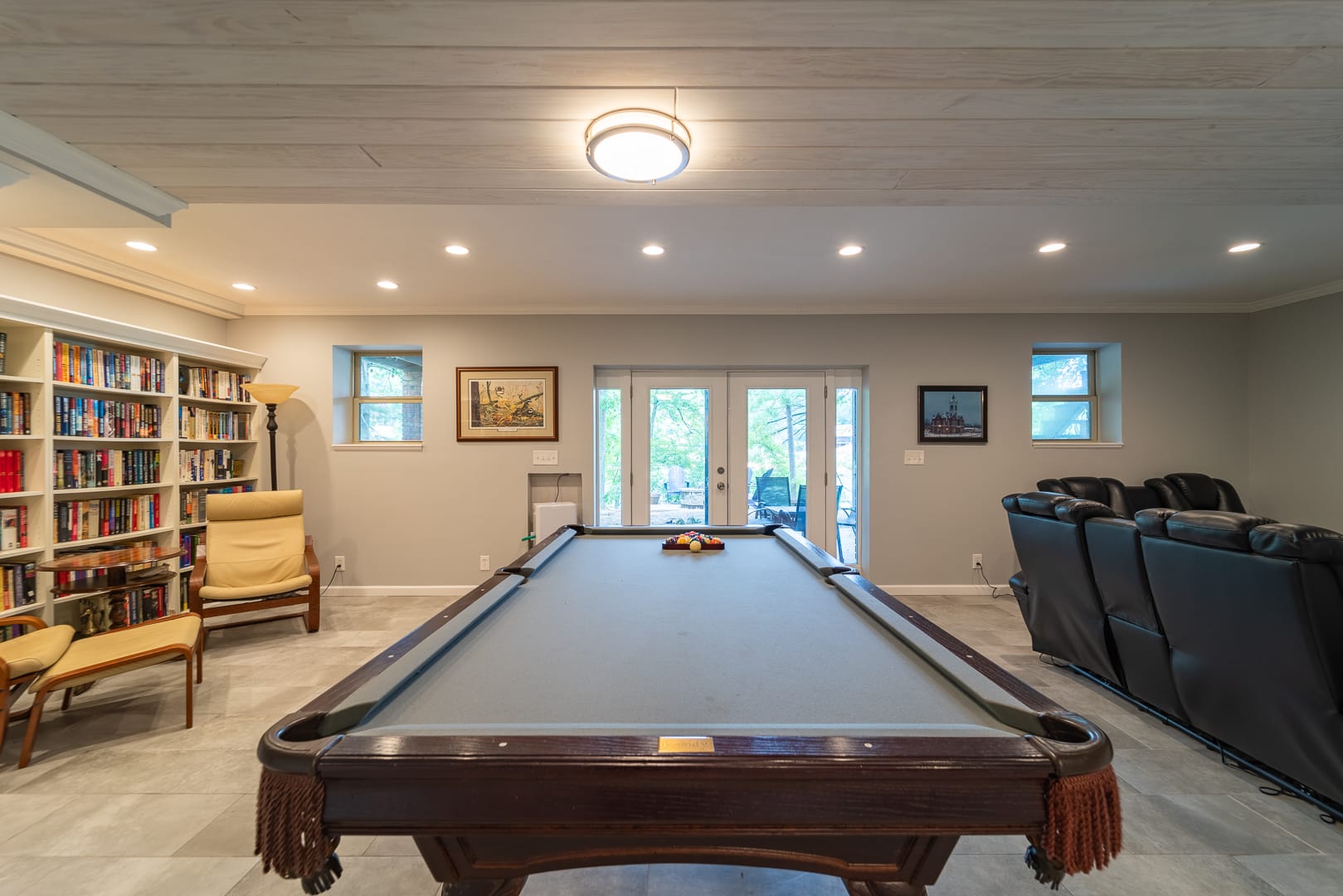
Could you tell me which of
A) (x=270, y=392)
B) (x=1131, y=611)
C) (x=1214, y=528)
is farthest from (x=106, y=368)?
(x=1131, y=611)

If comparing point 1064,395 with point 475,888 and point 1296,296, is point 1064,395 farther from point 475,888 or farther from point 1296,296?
point 475,888

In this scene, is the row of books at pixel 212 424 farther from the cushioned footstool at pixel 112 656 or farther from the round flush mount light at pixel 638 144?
the round flush mount light at pixel 638 144

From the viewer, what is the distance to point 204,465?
358 cm

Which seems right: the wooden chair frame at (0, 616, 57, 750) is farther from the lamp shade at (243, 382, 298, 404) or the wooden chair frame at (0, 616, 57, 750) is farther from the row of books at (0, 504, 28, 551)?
the lamp shade at (243, 382, 298, 404)

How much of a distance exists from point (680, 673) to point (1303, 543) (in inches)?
75.0

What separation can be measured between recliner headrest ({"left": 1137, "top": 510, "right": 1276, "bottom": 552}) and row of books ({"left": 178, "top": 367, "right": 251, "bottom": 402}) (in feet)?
17.9

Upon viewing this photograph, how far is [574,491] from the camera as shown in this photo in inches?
168

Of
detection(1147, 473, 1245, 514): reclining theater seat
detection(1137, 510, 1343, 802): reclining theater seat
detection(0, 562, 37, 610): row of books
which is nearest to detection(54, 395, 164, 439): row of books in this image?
detection(0, 562, 37, 610): row of books

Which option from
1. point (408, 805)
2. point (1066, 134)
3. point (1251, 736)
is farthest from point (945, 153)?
point (1251, 736)

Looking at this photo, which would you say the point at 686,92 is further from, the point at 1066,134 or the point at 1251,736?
the point at 1251,736

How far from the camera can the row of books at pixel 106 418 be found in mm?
2713

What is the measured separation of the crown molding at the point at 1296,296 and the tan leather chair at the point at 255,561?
24.3ft

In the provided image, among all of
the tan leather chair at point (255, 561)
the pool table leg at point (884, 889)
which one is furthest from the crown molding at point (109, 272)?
the pool table leg at point (884, 889)

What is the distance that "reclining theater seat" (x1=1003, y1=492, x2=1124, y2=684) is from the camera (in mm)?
2303
